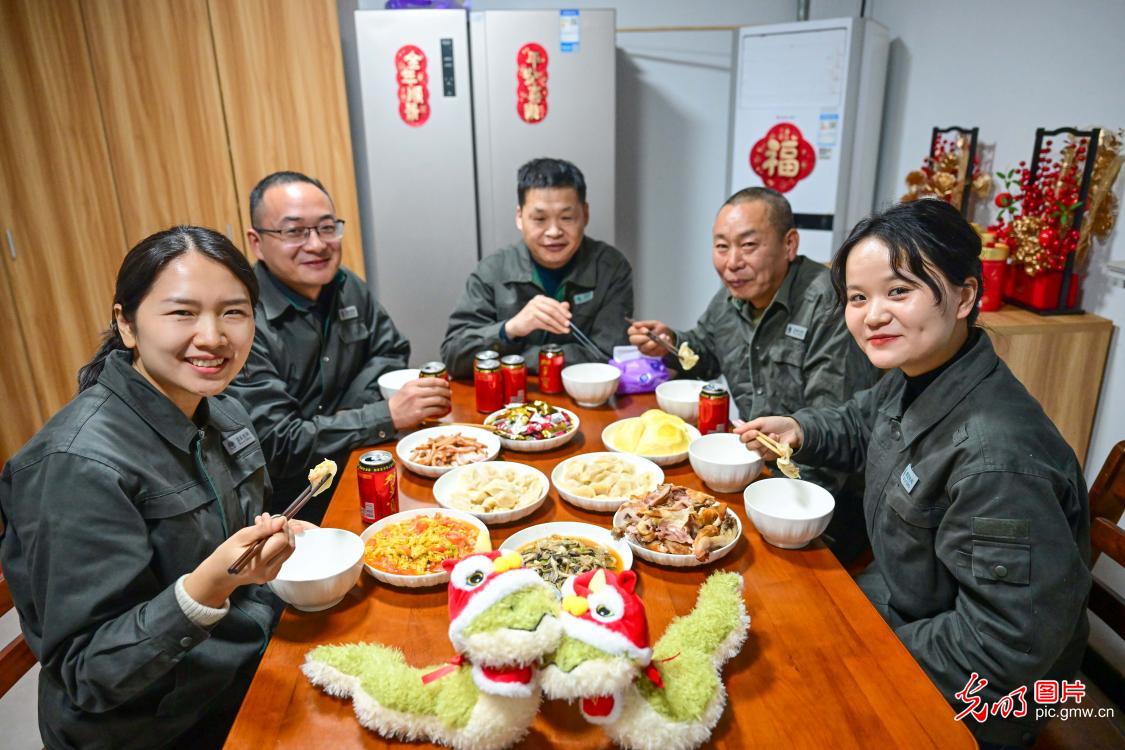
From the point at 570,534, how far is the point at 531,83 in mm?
2674

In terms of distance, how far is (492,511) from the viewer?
1.47 meters

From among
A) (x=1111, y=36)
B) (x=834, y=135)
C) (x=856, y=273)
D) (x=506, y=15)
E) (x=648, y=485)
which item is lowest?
(x=648, y=485)

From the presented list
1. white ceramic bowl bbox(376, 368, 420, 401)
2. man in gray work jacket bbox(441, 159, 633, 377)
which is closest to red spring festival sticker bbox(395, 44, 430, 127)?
man in gray work jacket bbox(441, 159, 633, 377)

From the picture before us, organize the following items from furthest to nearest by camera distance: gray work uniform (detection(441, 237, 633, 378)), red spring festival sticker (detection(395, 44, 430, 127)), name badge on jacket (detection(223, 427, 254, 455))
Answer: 1. red spring festival sticker (detection(395, 44, 430, 127))
2. gray work uniform (detection(441, 237, 633, 378))
3. name badge on jacket (detection(223, 427, 254, 455))

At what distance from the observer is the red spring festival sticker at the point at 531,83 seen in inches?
135

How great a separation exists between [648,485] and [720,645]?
557 millimetres

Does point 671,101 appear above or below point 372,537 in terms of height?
above

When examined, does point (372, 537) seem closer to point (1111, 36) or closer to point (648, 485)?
point (648, 485)

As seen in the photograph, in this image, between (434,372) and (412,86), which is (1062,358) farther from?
(412,86)

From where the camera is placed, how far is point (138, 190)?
3.41 meters

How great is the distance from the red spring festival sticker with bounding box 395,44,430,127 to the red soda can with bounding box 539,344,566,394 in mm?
1811

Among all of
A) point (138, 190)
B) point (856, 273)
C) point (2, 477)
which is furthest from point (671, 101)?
point (2, 477)

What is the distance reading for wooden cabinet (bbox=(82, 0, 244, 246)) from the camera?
320 cm

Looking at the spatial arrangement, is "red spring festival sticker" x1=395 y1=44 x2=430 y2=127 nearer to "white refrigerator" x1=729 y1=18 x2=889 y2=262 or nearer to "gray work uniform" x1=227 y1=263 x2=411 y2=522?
"gray work uniform" x1=227 y1=263 x2=411 y2=522
